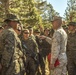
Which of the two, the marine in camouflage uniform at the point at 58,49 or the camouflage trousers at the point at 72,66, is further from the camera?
the camouflage trousers at the point at 72,66

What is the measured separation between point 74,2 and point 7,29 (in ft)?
145

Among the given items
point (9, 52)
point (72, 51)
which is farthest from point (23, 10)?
point (9, 52)

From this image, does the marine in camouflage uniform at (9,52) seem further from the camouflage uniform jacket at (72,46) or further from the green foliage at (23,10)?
the green foliage at (23,10)

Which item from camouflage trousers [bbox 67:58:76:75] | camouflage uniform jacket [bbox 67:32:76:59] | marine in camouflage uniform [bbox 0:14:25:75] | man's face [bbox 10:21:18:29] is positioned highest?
man's face [bbox 10:21:18:29]

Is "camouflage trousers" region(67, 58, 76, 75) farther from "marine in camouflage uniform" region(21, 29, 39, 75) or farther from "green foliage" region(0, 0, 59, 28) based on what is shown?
"green foliage" region(0, 0, 59, 28)

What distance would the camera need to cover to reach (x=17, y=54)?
5.63 meters

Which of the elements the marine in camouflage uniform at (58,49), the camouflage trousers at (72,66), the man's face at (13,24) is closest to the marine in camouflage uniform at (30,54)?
the camouflage trousers at (72,66)

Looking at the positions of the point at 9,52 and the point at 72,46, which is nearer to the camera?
the point at 9,52

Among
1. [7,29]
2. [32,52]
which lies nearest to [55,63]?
[7,29]

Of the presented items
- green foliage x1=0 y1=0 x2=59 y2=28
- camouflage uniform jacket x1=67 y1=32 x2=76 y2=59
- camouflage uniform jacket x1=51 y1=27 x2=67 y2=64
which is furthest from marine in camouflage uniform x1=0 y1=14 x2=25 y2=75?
green foliage x1=0 y1=0 x2=59 y2=28

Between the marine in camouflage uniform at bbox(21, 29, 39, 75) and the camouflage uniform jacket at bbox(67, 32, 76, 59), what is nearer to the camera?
the marine in camouflage uniform at bbox(21, 29, 39, 75)

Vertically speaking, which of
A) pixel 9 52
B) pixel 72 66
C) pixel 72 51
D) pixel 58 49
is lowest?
pixel 72 66

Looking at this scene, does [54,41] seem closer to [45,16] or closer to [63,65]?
[63,65]

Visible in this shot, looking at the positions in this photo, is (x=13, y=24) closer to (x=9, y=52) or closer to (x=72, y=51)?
(x=9, y=52)
